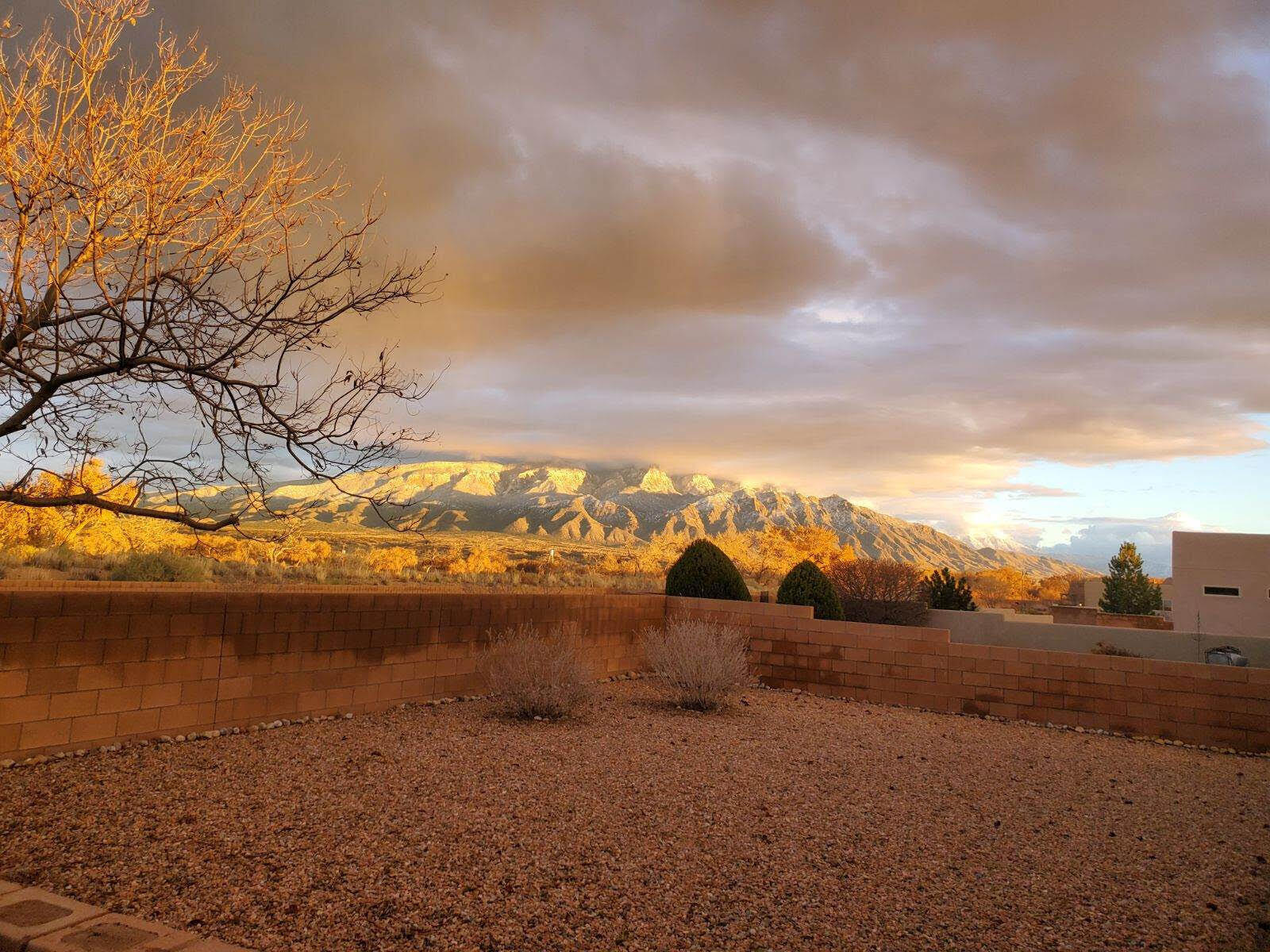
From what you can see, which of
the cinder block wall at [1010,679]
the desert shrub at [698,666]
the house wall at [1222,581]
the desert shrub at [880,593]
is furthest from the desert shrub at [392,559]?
the house wall at [1222,581]

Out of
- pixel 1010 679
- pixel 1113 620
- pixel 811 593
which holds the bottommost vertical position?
pixel 1113 620

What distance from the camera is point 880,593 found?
22609mm

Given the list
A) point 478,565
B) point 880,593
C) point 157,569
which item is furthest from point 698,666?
point 478,565

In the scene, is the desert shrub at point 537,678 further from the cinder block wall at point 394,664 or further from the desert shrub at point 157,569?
the desert shrub at point 157,569

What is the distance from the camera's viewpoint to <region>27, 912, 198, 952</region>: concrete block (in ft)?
9.78

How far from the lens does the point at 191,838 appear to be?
4.31 meters

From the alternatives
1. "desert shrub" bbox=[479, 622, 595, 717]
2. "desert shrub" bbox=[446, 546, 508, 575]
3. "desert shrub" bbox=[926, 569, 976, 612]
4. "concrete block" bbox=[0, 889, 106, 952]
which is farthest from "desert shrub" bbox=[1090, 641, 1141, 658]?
"concrete block" bbox=[0, 889, 106, 952]

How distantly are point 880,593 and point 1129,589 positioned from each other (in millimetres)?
23700

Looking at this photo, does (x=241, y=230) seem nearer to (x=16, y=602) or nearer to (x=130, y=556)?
(x=16, y=602)

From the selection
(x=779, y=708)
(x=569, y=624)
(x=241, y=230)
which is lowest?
(x=779, y=708)

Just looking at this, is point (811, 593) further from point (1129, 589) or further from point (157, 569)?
point (1129, 589)

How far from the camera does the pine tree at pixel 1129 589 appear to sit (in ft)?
126

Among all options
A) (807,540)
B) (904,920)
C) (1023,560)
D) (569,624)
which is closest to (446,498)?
(807,540)

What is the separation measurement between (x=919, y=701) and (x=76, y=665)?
390 inches
